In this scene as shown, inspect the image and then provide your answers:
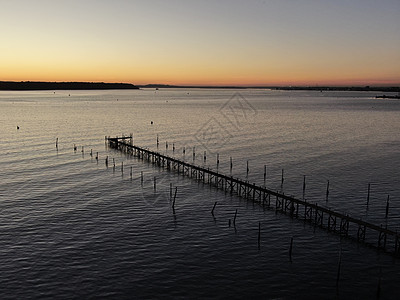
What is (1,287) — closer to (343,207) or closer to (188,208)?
(188,208)

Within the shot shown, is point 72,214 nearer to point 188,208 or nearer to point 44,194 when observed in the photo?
point 44,194

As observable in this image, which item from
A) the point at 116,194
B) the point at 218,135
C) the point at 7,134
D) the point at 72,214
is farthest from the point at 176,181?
the point at 7,134

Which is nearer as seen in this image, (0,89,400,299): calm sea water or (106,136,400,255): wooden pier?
(0,89,400,299): calm sea water

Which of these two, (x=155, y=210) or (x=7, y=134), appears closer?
(x=155, y=210)

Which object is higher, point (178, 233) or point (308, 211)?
point (308, 211)

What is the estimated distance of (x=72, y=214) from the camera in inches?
1720

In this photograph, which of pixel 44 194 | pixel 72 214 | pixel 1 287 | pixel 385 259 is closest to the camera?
pixel 1 287

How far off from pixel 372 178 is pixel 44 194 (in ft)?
166

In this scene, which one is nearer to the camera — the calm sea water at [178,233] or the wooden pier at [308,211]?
the calm sea water at [178,233]

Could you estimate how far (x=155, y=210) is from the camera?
149 feet

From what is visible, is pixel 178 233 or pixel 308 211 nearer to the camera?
pixel 178 233

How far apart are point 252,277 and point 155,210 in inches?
724

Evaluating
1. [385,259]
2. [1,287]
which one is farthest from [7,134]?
[385,259]

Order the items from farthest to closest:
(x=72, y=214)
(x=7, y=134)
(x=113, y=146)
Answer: (x=7, y=134), (x=113, y=146), (x=72, y=214)
